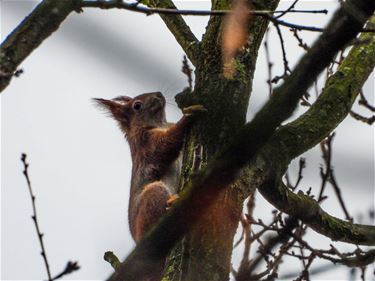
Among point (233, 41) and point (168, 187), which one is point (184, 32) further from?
point (168, 187)

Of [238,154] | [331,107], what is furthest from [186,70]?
[238,154]

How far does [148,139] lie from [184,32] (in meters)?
2.05

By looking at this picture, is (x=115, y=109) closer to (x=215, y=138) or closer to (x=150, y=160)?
(x=150, y=160)

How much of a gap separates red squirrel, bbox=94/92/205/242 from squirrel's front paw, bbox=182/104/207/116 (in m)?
1.35

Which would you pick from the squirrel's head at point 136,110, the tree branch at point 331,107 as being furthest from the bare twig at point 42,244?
the squirrel's head at point 136,110

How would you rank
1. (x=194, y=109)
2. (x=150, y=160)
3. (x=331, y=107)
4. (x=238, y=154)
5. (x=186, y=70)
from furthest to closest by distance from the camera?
(x=150, y=160), (x=186, y=70), (x=331, y=107), (x=194, y=109), (x=238, y=154)

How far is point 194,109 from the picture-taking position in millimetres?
3748

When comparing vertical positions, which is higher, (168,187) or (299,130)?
(168,187)

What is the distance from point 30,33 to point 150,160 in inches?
144

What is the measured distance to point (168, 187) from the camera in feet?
20.1

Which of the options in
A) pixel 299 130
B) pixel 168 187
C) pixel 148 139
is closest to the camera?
pixel 299 130

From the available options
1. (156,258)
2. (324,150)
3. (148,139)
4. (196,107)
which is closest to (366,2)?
(156,258)

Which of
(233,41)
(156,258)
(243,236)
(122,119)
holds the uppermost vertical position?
(122,119)

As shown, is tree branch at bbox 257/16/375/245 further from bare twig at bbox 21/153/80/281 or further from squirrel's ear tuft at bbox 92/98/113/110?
squirrel's ear tuft at bbox 92/98/113/110
